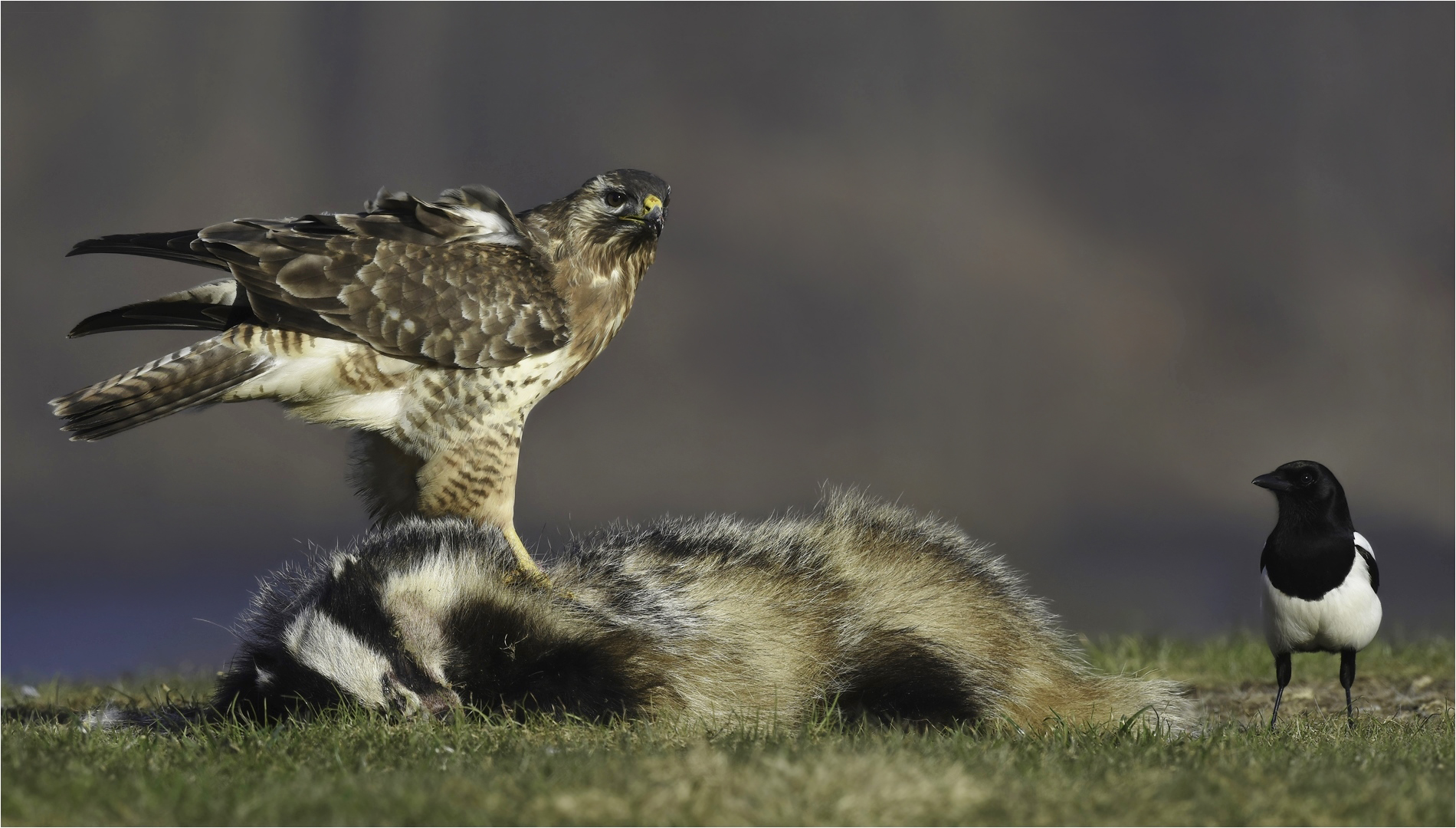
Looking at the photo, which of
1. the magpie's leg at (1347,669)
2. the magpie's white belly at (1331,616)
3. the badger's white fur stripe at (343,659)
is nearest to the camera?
the badger's white fur stripe at (343,659)

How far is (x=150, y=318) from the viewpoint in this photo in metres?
6.29

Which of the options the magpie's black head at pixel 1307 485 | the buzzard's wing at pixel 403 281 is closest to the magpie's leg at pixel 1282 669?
the magpie's black head at pixel 1307 485

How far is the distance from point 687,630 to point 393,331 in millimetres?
2182

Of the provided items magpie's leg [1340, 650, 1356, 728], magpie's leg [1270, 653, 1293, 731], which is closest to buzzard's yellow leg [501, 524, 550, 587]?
magpie's leg [1270, 653, 1293, 731]

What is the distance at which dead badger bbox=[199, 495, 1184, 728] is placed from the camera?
4.66 metres

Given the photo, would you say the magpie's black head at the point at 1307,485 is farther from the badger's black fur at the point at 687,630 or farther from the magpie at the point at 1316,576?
the badger's black fur at the point at 687,630

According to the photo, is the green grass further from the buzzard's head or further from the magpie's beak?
the buzzard's head

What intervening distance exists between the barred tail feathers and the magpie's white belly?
18.2ft

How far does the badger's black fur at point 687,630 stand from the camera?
4.66 metres

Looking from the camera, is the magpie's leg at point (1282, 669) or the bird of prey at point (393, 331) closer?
the bird of prey at point (393, 331)

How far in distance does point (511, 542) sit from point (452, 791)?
7.75ft

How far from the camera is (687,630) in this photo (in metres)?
4.99

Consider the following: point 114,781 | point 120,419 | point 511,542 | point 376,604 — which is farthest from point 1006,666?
point 120,419

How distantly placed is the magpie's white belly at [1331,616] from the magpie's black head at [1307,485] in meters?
0.34
